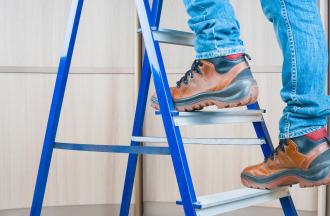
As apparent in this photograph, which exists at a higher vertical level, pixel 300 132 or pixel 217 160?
pixel 300 132

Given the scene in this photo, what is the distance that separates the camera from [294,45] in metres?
1.09

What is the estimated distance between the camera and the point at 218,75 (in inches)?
45.0

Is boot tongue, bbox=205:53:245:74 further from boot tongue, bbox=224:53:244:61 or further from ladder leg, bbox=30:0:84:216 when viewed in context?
ladder leg, bbox=30:0:84:216

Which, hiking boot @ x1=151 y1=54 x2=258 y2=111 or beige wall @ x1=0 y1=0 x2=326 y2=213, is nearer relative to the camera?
hiking boot @ x1=151 y1=54 x2=258 y2=111

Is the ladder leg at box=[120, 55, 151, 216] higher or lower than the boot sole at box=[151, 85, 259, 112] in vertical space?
lower

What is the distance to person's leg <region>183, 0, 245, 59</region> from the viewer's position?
1.10 m

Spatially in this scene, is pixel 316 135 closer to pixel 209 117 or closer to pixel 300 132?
pixel 300 132

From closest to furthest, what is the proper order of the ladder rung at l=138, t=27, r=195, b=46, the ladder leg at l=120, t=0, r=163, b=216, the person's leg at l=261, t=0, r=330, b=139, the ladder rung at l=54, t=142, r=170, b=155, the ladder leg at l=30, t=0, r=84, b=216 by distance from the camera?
the person's leg at l=261, t=0, r=330, b=139 → the ladder rung at l=138, t=27, r=195, b=46 → the ladder rung at l=54, t=142, r=170, b=155 → the ladder leg at l=30, t=0, r=84, b=216 → the ladder leg at l=120, t=0, r=163, b=216

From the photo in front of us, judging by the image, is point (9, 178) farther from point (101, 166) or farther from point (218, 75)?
point (218, 75)

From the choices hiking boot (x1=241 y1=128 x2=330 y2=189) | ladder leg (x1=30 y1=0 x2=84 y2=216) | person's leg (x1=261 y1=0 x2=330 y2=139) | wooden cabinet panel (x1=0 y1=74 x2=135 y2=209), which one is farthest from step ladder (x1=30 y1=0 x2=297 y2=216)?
wooden cabinet panel (x1=0 y1=74 x2=135 y2=209)

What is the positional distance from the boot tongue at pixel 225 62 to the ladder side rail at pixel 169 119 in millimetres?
132

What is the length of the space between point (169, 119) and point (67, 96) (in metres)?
1.21

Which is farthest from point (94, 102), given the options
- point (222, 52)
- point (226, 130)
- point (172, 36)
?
point (222, 52)

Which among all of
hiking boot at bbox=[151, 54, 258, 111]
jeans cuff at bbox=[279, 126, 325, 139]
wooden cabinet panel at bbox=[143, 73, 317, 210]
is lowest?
wooden cabinet panel at bbox=[143, 73, 317, 210]
